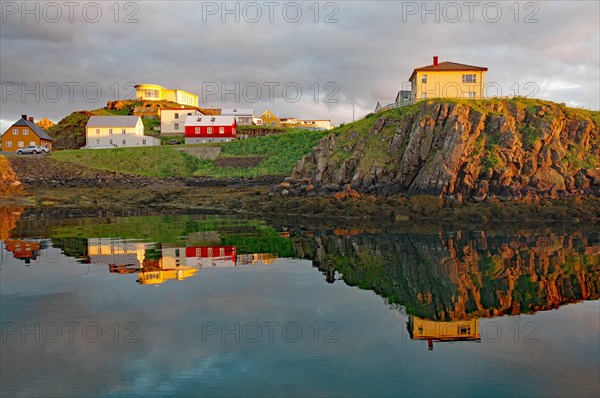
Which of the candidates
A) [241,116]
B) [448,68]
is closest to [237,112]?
[241,116]

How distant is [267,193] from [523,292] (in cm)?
3456

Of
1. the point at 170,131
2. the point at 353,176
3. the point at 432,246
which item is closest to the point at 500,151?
the point at 353,176

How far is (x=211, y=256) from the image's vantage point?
74.0 feet

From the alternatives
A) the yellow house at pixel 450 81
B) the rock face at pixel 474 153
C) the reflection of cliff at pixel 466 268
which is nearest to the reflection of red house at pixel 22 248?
the reflection of cliff at pixel 466 268

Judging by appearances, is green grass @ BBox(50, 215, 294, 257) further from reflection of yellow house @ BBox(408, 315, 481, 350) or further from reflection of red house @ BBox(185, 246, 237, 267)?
reflection of yellow house @ BBox(408, 315, 481, 350)

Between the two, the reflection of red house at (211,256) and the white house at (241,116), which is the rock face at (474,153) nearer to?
the reflection of red house at (211,256)

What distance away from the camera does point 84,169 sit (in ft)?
205

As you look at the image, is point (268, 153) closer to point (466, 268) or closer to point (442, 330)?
point (466, 268)

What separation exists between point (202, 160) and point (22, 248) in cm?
4621

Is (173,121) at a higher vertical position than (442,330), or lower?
higher

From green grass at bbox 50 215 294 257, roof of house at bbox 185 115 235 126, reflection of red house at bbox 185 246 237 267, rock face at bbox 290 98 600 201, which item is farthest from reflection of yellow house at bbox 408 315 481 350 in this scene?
roof of house at bbox 185 115 235 126

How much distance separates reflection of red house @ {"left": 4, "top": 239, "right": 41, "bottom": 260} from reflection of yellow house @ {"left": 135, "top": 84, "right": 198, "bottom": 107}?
97.6m

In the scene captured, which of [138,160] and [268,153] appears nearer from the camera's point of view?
[138,160]

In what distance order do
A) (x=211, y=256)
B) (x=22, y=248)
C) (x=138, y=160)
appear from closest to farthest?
(x=211, y=256)
(x=22, y=248)
(x=138, y=160)
